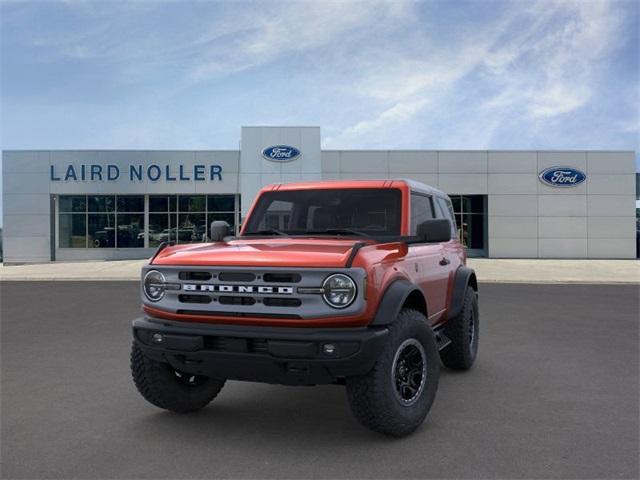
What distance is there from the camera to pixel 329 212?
5.23 m

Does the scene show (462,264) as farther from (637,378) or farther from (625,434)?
(625,434)

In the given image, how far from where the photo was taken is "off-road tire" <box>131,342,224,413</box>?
4.40m

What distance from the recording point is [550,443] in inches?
157

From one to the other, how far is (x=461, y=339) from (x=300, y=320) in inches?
111

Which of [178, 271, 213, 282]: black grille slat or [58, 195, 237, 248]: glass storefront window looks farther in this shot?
[58, 195, 237, 248]: glass storefront window

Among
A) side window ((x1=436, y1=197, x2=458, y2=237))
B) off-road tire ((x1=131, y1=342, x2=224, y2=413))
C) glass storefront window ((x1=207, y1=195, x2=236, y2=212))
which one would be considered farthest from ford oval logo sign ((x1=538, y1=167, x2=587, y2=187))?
off-road tire ((x1=131, y1=342, x2=224, y2=413))

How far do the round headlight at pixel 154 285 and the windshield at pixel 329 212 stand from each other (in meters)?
1.22

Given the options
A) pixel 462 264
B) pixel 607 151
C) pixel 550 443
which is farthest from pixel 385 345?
pixel 607 151

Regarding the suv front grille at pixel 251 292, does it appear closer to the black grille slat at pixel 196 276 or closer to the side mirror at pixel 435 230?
the black grille slat at pixel 196 276

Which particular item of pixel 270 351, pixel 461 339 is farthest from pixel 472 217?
pixel 270 351

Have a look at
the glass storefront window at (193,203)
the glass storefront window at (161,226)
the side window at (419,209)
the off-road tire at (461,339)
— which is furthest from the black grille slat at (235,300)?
the glass storefront window at (161,226)

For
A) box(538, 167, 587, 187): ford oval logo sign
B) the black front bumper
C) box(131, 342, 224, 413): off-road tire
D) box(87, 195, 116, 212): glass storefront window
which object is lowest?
box(131, 342, 224, 413): off-road tire

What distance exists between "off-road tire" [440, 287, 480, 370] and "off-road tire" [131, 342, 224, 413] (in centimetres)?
276

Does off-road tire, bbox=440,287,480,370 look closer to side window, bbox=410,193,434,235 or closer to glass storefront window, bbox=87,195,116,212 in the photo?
side window, bbox=410,193,434,235
